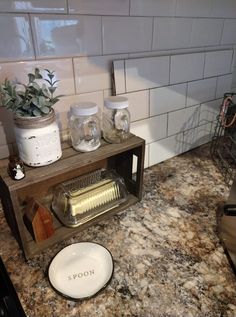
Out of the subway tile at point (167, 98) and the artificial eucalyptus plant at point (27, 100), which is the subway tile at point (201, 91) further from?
the artificial eucalyptus plant at point (27, 100)

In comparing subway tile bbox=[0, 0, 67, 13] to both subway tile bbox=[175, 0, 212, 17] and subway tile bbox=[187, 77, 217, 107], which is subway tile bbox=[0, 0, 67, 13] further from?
subway tile bbox=[187, 77, 217, 107]

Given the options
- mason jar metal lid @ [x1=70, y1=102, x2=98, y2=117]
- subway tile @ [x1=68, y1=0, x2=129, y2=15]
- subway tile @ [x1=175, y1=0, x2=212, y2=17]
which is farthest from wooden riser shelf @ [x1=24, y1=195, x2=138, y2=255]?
subway tile @ [x1=175, y1=0, x2=212, y2=17]

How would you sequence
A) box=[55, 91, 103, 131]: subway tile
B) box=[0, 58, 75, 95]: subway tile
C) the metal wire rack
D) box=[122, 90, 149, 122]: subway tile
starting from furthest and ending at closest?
the metal wire rack, box=[122, 90, 149, 122]: subway tile, box=[55, 91, 103, 131]: subway tile, box=[0, 58, 75, 95]: subway tile

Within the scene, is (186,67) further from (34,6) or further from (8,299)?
(8,299)

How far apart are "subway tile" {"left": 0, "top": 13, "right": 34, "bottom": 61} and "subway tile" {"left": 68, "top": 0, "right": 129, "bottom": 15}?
12 cm

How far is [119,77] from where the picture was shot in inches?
27.0

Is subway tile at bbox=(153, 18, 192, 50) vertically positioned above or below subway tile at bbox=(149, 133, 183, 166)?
above

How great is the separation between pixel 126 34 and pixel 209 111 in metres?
0.52

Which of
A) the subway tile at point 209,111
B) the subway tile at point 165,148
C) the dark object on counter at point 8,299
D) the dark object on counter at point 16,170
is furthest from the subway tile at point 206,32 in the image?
the dark object on counter at point 8,299

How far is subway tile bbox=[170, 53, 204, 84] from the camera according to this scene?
31.4 inches

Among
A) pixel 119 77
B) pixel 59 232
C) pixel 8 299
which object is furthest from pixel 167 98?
pixel 8 299

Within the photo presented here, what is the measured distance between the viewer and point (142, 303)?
1.49ft

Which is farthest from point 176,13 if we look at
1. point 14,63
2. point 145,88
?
point 14,63

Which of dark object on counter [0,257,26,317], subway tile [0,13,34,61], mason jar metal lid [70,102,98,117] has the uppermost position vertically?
subway tile [0,13,34,61]
